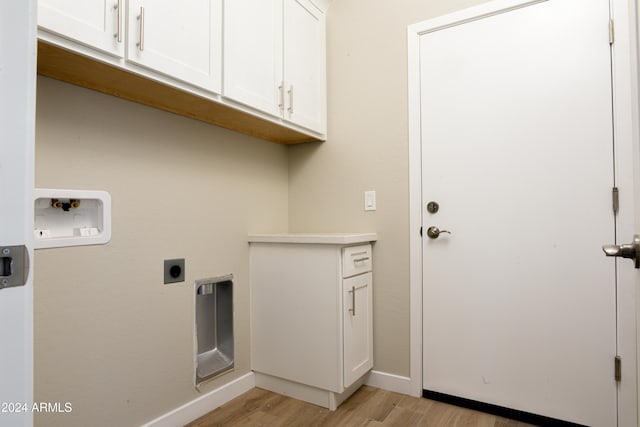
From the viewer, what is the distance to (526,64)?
1652 mm

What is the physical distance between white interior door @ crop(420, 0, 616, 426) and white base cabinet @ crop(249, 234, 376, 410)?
1.19 feet

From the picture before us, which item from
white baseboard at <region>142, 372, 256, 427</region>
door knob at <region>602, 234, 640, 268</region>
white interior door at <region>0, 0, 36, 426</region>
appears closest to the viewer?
white interior door at <region>0, 0, 36, 426</region>

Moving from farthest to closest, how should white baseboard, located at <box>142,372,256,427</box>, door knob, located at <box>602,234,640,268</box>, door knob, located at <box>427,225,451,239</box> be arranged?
door knob, located at <box>427,225,451,239</box>
white baseboard, located at <box>142,372,256,427</box>
door knob, located at <box>602,234,640,268</box>

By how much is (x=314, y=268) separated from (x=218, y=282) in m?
0.51

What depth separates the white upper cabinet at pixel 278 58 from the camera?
1564 millimetres

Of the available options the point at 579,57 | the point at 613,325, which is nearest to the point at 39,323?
the point at 613,325

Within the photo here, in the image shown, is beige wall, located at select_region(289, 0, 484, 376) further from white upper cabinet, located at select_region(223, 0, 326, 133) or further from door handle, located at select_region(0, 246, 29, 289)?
door handle, located at select_region(0, 246, 29, 289)

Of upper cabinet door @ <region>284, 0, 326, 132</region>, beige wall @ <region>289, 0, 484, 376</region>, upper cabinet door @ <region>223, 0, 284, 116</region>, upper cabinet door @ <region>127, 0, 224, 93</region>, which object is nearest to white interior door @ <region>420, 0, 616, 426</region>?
beige wall @ <region>289, 0, 484, 376</region>

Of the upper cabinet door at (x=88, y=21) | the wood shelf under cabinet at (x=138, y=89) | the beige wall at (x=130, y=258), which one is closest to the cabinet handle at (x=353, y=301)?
the beige wall at (x=130, y=258)

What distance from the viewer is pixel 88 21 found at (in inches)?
42.0

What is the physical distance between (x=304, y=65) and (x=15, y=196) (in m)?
1.74

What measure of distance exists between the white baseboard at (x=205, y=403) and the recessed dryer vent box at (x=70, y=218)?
0.83m

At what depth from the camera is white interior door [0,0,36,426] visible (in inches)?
20.0

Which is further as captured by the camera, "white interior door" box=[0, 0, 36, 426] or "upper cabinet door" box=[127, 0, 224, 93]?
"upper cabinet door" box=[127, 0, 224, 93]
